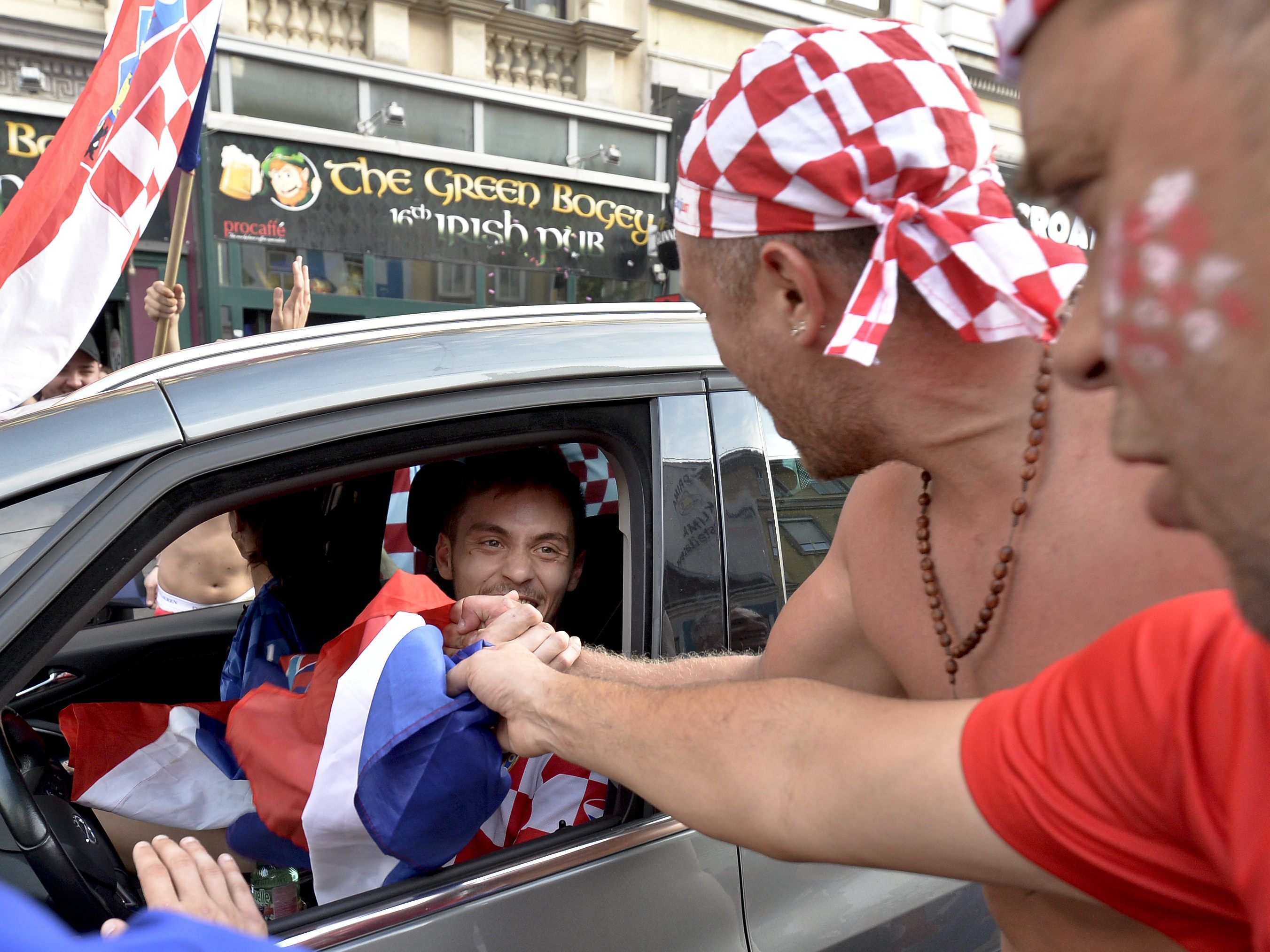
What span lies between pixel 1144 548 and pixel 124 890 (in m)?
1.48

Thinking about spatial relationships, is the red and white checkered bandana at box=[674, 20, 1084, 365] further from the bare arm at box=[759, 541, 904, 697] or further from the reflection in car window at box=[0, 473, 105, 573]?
the reflection in car window at box=[0, 473, 105, 573]

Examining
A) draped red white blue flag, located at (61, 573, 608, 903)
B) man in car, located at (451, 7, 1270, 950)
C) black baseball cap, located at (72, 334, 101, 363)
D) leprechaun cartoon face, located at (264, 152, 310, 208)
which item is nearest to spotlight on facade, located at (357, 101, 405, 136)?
leprechaun cartoon face, located at (264, 152, 310, 208)

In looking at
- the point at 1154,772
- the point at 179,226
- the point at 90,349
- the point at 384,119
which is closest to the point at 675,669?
the point at 1154,772

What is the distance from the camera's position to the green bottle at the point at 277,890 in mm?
1527

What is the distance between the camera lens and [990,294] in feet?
3.75

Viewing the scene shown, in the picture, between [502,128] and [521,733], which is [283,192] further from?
[521,733]

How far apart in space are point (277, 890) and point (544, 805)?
456 mm

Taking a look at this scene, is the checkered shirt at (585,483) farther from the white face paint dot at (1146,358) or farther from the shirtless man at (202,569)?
the white face paint dot at (1146,358)

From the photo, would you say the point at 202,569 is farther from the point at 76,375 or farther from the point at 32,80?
the point at 32,80

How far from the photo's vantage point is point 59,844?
1.32 meters

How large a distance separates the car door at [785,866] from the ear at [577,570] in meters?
0.72

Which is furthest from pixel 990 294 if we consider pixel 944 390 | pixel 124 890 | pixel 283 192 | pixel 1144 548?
pixel 283 192

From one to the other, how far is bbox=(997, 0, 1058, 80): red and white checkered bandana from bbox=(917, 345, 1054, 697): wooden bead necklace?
618 mm

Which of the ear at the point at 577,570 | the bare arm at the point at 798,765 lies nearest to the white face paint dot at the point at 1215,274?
the bare arm at the point at 798,765
